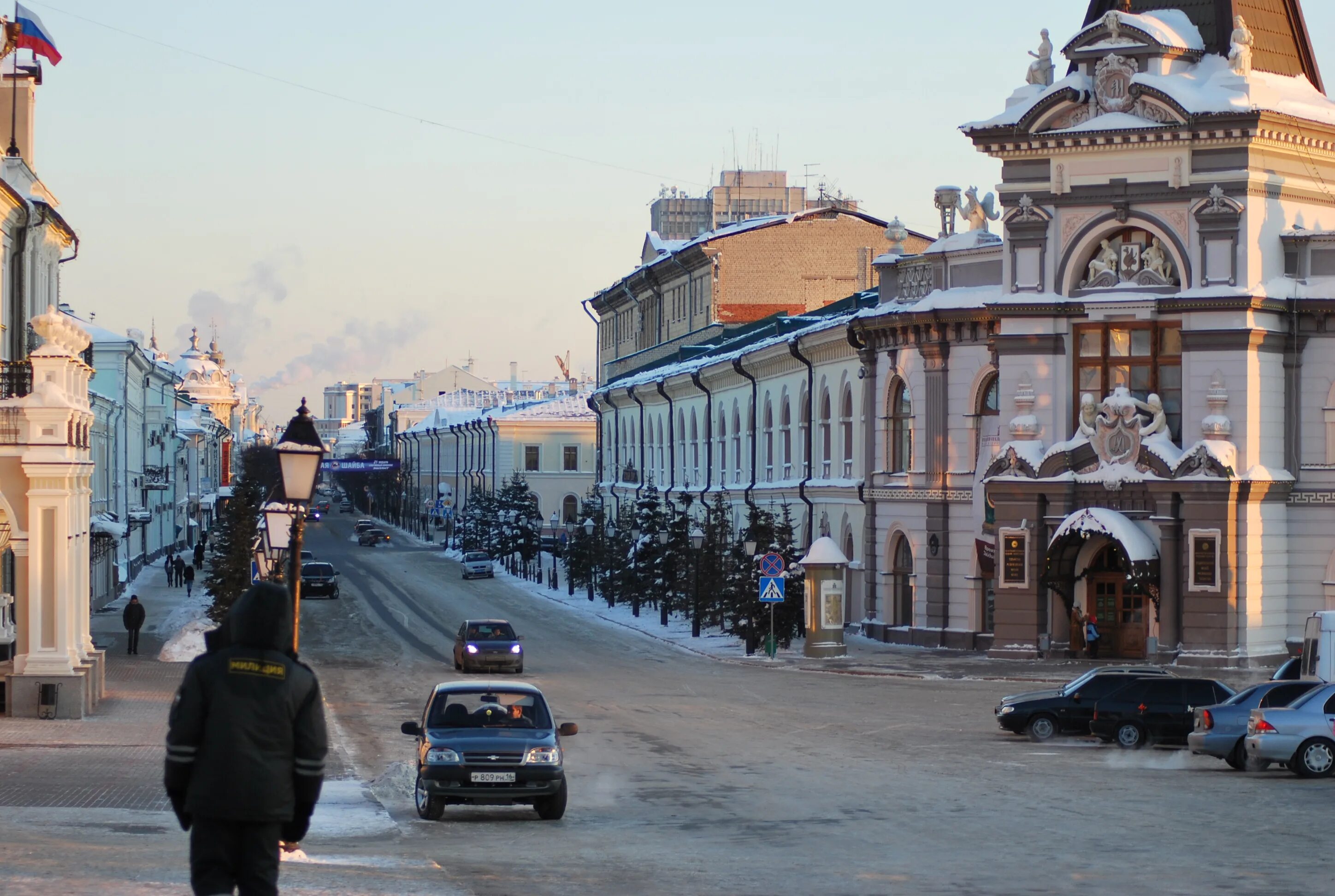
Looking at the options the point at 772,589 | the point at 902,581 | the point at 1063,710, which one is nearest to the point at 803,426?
the point at 902,581

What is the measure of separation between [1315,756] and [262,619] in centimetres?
1915

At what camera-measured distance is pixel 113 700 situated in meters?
35.7

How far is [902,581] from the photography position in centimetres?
5209

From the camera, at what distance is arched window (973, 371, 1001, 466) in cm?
4878

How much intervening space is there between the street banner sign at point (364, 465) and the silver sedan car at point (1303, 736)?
458 feet

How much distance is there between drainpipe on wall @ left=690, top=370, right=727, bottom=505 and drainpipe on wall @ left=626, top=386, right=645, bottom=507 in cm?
1246

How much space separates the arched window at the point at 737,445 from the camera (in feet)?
225

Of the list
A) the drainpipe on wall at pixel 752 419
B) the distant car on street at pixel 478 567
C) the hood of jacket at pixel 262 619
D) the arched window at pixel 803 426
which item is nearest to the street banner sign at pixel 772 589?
the arched window at pixel 803 426

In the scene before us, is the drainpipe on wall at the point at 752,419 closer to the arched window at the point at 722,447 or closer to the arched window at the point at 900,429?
the arched window at the point at 722,447

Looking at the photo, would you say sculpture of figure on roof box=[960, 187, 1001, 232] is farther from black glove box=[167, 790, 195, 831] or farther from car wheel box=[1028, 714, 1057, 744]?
black glove box=[167, 790, 195, 831]

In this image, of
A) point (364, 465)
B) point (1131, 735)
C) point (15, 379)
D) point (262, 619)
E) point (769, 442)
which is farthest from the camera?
point (364, 465)

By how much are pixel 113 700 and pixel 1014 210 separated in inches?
892

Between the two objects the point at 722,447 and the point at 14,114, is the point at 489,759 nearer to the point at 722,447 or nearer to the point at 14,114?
the point at 14,114

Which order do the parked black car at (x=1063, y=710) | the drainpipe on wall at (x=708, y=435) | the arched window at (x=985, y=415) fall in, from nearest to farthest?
the parked black car at (x=1063, y=710) → the arched window at (x=985, y=415) → the drainpipe on wall at (x=708, y=435)
